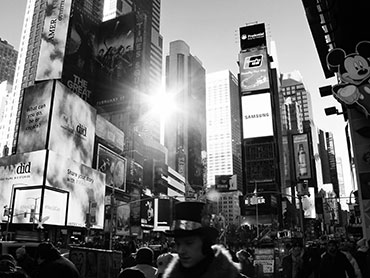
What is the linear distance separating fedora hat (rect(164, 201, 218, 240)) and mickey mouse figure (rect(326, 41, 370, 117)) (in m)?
12.2

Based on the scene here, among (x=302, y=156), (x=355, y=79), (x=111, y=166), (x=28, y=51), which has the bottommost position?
(x=355, y=79)

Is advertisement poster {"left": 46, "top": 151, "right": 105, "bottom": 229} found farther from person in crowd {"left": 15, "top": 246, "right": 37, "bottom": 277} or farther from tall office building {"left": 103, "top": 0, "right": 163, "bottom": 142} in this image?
tall office building {"left": 103, "top": 0, "right": 163, "bottom": 142}

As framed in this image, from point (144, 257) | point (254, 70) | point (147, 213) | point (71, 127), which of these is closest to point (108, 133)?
point (71, 127)

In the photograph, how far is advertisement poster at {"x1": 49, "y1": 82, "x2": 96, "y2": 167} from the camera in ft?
152

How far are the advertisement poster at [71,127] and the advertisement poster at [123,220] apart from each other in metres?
16.8

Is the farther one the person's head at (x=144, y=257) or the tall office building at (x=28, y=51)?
the tall office building at (x=28, y=51)

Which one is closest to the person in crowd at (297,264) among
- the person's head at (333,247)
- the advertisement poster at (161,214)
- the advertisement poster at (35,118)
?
the person's head at (333,247)

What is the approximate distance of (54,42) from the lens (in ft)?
195

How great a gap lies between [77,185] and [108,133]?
64.9 feet

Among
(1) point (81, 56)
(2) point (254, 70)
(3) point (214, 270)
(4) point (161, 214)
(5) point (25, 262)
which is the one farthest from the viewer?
(2) point (254, 70)

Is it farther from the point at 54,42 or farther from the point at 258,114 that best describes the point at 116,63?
the point at 258,114

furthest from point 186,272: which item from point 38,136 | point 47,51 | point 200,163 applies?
point 200,163

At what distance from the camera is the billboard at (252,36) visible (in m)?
114

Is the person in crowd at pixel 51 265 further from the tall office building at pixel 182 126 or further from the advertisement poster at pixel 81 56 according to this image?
the tall office building at pixel 182 126
